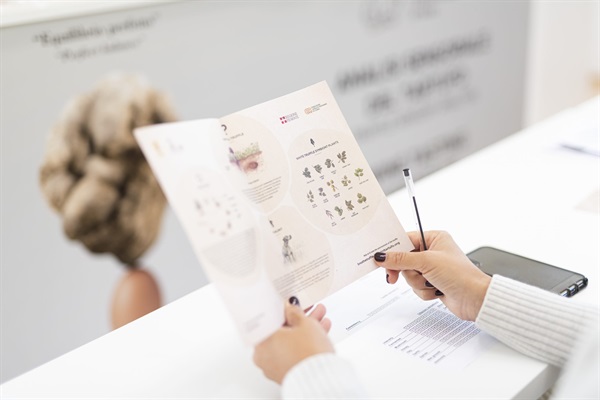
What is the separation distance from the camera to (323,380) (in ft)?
2.57

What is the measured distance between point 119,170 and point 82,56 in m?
0.33

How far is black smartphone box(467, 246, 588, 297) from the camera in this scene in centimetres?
106

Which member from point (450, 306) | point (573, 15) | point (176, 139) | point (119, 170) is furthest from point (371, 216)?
point (573, 15)

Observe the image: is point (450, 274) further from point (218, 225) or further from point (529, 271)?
point (218, 225)

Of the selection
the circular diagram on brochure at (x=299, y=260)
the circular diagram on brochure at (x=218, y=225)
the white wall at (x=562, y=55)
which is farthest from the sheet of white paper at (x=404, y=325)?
the white wall at (x=562, y=55)

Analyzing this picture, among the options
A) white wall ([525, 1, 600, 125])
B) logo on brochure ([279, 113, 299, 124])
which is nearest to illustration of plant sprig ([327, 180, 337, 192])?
logo on brochure ([279, 113, 299, 124])

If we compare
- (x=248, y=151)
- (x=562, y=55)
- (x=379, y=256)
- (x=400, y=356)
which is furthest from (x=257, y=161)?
(x=562, y=55)

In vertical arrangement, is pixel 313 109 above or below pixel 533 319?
above

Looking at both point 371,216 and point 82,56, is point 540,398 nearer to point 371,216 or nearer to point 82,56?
point 371,216

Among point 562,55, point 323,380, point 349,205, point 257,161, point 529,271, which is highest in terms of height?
point 257,161

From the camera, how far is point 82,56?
1.81 metres

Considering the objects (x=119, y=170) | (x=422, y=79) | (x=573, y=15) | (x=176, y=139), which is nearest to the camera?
(x=176, y=139)

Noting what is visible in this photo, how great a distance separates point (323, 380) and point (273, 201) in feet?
0.84

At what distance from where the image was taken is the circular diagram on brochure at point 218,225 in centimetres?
81
